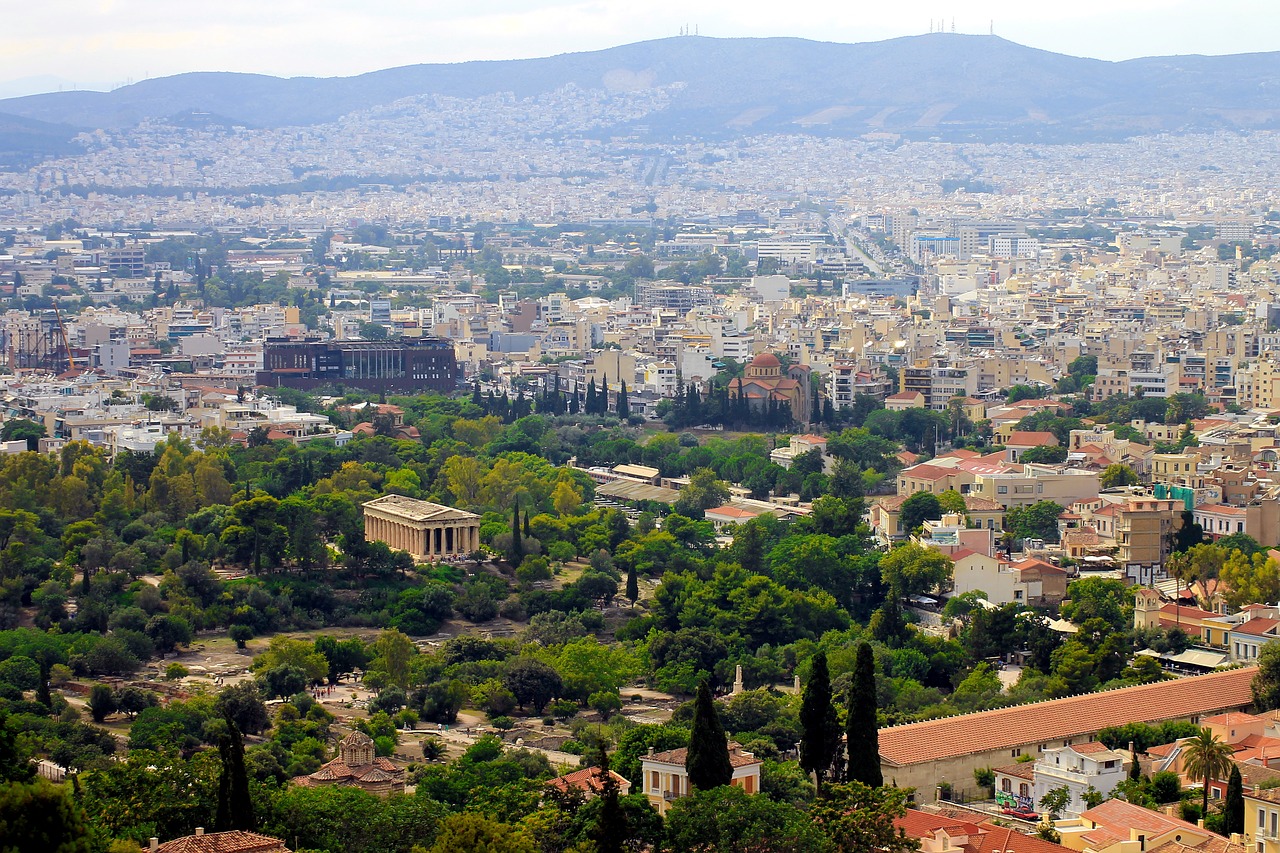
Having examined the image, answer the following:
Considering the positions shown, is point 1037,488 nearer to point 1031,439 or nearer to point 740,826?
point 1031,439

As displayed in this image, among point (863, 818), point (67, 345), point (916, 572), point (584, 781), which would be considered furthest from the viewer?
point (67, 345)

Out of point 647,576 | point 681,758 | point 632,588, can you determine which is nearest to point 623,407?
point 647,576

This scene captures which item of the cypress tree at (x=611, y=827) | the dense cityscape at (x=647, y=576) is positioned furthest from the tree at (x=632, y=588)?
the cypress tree at (x=611, y=827)

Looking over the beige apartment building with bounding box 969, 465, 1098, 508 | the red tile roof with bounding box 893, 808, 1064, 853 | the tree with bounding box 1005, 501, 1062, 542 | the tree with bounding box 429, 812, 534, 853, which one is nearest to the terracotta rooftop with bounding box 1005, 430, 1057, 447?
the beige apartment building with bounding box 969, 465, 1098, 508

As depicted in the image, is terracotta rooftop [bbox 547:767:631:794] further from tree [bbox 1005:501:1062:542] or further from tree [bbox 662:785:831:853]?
tree [bbox 1005:501:1062:542]

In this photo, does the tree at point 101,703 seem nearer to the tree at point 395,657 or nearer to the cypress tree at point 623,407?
the tree at point 395,657

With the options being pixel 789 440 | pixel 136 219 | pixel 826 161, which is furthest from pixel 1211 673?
pixel 826 161
